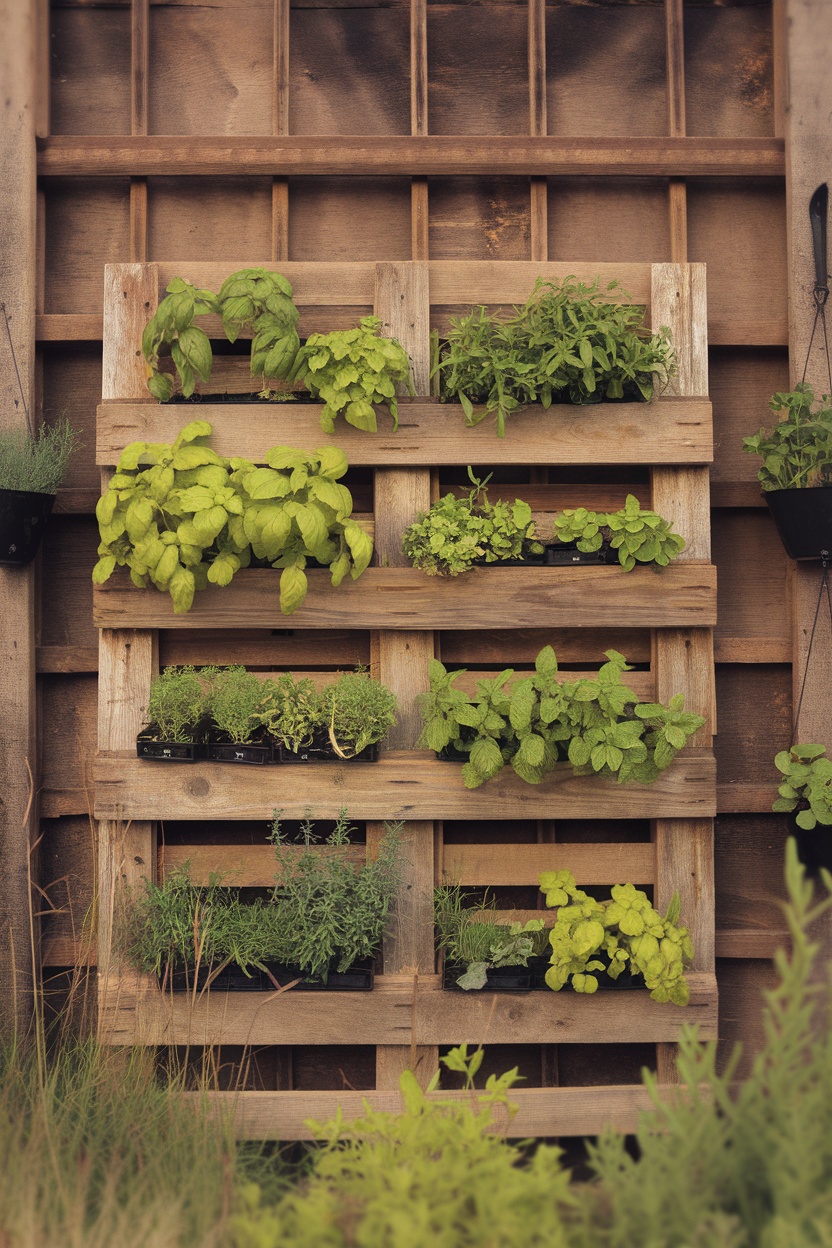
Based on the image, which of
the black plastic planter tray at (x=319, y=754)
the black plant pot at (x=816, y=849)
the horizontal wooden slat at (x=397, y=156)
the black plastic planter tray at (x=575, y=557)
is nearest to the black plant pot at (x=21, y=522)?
the black plastic planter tray at (x=319, y=754)

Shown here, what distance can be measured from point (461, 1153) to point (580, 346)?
6.85ft

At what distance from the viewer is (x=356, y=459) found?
117 inches

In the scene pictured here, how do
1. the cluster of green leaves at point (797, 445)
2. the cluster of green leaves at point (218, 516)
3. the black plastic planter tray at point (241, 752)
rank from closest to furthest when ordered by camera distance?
the cluster of green leaves at point (218, 516) < the black plastic planter tray at point (241, 752) < the cluster of green leaves at point (797, 445)

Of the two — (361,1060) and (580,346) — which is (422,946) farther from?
(580,346)

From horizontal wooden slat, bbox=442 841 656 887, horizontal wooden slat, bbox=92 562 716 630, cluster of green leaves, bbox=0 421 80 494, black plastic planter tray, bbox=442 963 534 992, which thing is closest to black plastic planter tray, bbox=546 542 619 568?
horizontal wooden slat, bbox=92 562 716 630

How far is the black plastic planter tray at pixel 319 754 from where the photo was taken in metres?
2.87

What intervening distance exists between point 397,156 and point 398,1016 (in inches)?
106

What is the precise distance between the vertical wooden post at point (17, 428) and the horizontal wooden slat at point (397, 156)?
0.40 ft

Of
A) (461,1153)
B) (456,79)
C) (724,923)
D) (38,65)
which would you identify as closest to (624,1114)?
(724,923)

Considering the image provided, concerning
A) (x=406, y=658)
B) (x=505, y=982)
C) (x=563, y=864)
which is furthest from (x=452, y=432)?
(x=505, y=982)

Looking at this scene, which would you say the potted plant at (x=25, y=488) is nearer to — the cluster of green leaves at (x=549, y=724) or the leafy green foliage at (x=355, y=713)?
the leafy green foliage at (x=355, y=713)

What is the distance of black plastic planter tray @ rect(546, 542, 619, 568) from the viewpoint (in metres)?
2.98

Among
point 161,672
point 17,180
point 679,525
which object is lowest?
point 161,672

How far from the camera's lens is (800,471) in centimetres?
301
